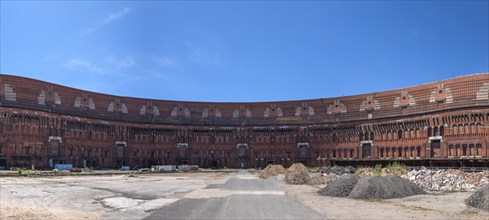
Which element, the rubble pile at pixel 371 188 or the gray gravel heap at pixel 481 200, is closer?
the gray gravel heap at pixel 481 200

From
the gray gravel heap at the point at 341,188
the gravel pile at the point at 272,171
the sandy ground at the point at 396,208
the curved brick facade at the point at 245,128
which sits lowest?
the gravel pile at the point at 272,171

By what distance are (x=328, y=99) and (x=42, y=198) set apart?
270ft

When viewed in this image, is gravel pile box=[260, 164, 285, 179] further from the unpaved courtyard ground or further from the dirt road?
the dirt road

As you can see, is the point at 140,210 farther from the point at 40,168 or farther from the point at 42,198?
the point at 40,168

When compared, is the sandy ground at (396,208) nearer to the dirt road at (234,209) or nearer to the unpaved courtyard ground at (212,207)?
the unpaved courtyard ground at (212,207)

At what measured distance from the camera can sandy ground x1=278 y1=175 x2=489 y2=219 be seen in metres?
22.7

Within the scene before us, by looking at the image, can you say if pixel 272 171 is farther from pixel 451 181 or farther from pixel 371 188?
pixel 371 188

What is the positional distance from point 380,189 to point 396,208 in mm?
5846

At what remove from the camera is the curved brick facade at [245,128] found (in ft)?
251

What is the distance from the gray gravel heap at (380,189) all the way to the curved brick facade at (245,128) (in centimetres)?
3587

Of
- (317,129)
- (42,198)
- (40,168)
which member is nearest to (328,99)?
(317,129)

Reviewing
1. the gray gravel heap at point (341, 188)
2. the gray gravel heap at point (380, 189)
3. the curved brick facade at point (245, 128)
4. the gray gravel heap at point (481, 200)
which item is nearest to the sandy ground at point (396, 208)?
the gray gravel heap at point (481, 200)

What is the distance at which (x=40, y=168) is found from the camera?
3137 inches

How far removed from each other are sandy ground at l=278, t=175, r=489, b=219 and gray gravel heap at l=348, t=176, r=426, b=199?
2.76ft
